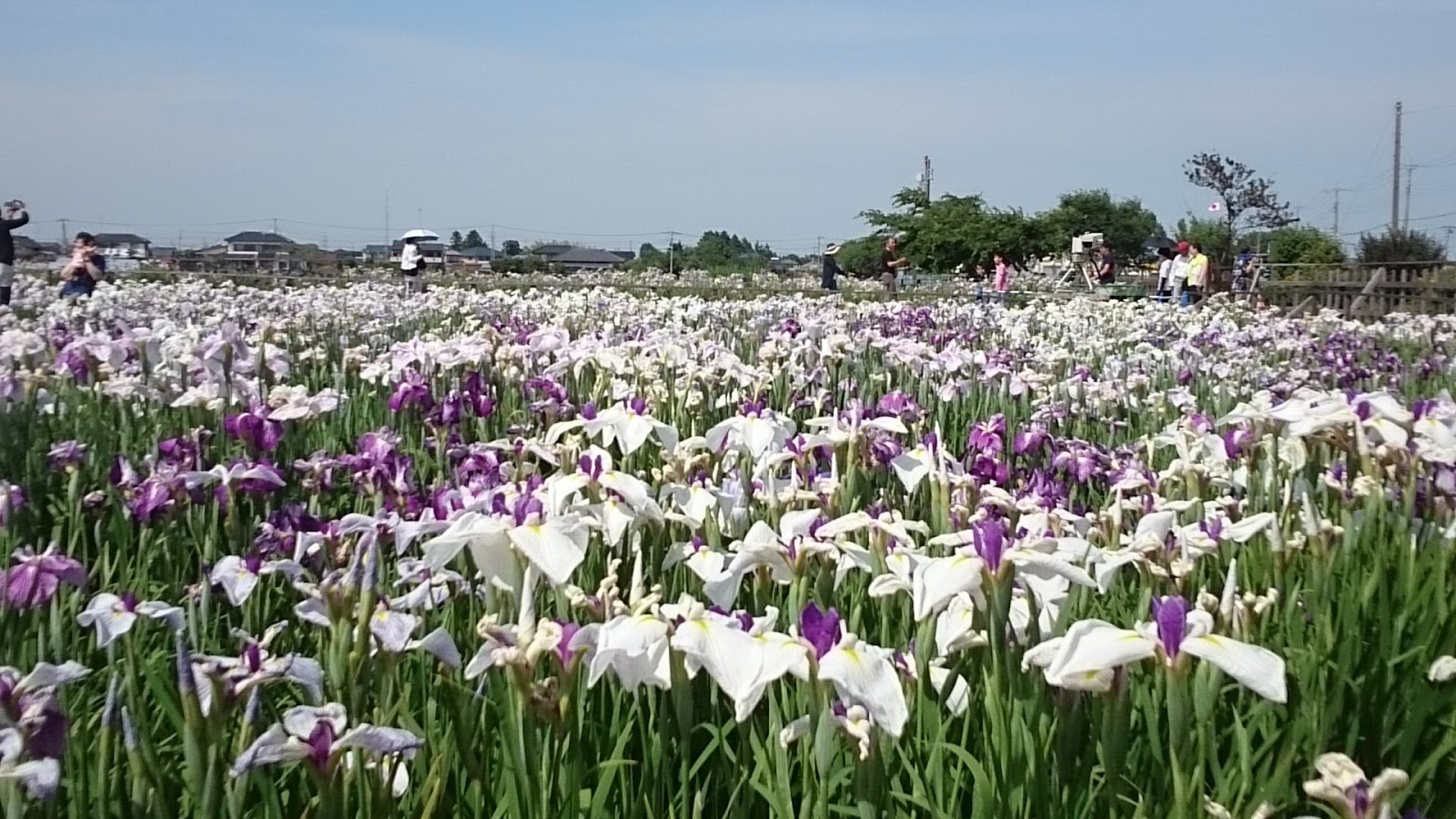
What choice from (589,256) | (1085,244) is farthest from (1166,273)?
(589,256)

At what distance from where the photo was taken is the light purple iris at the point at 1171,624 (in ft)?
5.14

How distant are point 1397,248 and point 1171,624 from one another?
37.9 m

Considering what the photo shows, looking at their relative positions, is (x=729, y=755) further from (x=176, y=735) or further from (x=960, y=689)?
(x=176, y=735)

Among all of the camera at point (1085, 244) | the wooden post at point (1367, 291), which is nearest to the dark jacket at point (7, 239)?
the wooden post at point (1367, 291)

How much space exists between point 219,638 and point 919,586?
1.86 meters

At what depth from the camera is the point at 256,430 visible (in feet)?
11.2

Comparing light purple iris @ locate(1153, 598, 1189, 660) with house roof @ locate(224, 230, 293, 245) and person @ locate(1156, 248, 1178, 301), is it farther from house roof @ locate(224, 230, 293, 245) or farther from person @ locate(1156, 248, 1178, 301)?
house roof @ locate(224, 230, 293, 245)

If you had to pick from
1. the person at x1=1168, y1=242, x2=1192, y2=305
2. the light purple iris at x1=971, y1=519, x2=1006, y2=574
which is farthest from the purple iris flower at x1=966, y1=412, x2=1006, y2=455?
the person at x1=1168, y1=242, x2=1192, y2=305

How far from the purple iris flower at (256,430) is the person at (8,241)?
37.7ft

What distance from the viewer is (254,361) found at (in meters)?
4.37

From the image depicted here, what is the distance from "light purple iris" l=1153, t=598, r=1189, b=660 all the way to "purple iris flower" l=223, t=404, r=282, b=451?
269 cm

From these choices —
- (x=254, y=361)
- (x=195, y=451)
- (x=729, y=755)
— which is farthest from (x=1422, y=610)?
(x=254, y=361)

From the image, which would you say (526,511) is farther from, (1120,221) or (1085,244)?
(1120,221)

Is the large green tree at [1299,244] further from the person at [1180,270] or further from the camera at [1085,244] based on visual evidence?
the person at [1180,270]
